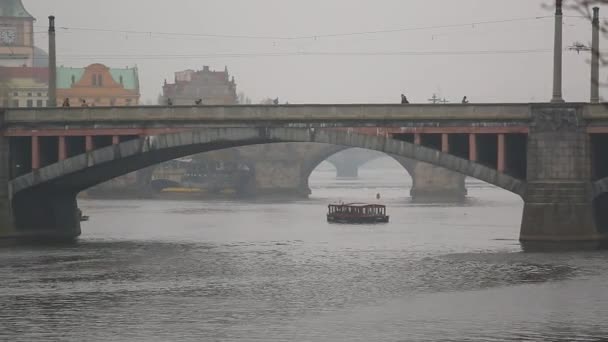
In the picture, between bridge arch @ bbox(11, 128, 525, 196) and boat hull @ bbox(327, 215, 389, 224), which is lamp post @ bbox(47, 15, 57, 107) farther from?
boat hull @ bbox(327, 215, 389, 224)

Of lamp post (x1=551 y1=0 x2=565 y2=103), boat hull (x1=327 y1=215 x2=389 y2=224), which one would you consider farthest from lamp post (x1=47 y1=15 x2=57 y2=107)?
boat hull (x1=327 y1=215 x2=389 y2=224)

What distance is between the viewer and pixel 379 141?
7638 cm

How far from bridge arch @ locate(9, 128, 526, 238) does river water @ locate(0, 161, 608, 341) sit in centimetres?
343

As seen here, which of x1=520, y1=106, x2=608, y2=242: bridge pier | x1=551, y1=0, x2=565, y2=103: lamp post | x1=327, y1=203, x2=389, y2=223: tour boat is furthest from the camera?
x1=327, y1=203, x2=389, y2=223: tour boat

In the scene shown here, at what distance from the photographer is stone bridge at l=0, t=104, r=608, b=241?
238 feet

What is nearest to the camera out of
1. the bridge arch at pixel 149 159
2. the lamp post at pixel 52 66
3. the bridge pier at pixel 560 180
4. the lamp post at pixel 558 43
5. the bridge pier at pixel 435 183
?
the lamp post at pixel 558 43

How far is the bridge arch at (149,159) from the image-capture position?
75312 mm

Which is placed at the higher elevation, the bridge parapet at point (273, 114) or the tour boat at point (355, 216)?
the bridge parapet at point (273, 114)

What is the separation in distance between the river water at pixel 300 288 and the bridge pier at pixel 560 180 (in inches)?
96.3

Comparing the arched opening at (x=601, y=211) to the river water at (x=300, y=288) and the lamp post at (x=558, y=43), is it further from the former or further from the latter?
the lamp post at (x=558, y=43)

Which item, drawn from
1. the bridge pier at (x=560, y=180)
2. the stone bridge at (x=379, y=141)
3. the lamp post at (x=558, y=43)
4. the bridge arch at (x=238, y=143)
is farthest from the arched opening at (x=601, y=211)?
the lamp post at (x=558, y=43)

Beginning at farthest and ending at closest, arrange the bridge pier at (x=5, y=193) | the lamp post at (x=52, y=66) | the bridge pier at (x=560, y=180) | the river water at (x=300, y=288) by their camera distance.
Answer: the bridge pier at (x=5, y=193)
the lamp post at (x=52, y=66)
the bridge pier at (x=560, y=180)
the river water at (x=300, y=288)

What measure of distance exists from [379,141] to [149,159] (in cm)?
1837

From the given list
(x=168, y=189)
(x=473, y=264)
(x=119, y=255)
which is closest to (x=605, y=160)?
(x=473, y=264)
